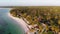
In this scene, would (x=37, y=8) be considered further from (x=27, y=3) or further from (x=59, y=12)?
(x=59, y=12)

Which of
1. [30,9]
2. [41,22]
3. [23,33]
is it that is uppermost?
[30,9]

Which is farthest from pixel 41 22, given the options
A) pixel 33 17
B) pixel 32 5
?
pixel 32 5

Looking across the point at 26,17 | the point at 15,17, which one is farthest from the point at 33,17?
the point at 15,17

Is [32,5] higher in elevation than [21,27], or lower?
higher

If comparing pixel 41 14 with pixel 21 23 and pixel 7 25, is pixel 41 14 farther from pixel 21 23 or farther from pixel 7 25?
pixel 7 25
